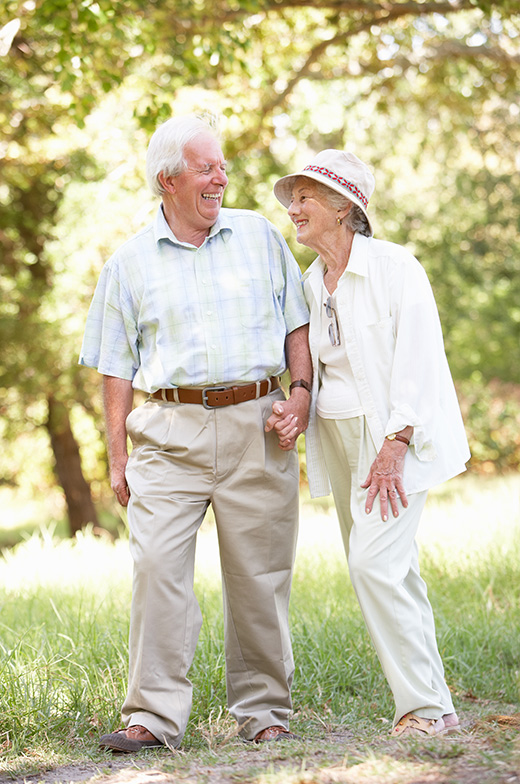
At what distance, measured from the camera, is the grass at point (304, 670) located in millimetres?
2883

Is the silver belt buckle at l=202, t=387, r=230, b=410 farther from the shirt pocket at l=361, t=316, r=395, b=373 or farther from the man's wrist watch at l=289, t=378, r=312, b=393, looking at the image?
the shirt pocket at l=361, t=316, r=395, b=373

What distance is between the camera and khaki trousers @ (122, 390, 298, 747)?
3586mm

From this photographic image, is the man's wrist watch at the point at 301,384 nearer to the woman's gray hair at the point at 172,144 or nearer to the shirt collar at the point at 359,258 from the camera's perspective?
the shirt collar at the point at 359,258

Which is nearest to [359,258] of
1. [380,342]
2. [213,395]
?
[380,342]

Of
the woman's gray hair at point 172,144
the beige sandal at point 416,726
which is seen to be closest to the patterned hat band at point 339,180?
the woman's gray hair at point 172,144

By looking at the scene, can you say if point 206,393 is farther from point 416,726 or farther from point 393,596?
point 416,726

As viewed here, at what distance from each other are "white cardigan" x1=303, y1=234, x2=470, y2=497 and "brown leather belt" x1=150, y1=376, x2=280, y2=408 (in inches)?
17.0

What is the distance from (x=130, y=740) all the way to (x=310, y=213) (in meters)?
2.09

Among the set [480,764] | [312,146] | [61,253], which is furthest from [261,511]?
[312,146]

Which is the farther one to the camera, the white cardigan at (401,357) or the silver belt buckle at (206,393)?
the silver belt buckle at (206,393)

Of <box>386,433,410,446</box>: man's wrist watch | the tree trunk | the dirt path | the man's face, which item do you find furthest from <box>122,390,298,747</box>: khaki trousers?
the tree trunk

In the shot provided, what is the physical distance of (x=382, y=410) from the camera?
352 centimetres

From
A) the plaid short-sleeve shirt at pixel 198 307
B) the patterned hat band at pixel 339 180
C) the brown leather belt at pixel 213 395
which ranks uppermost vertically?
the patterned hat band at pixel 339 180

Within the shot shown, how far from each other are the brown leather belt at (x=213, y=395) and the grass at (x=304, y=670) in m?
1.27
